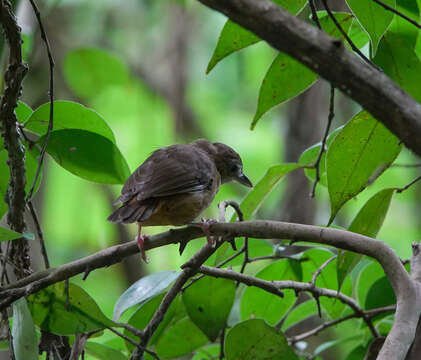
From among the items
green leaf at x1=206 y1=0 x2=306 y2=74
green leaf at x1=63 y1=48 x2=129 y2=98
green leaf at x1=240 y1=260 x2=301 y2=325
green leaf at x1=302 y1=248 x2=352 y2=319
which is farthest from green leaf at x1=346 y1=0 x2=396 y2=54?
green leaf at x1=63 y1=48 x2=129 y2=98

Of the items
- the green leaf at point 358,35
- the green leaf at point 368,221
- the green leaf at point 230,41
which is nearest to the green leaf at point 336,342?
the green leaf at point 368,221

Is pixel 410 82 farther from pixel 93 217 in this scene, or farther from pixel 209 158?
pixel 93 217

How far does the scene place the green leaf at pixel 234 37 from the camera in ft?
6.61

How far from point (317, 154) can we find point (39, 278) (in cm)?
116

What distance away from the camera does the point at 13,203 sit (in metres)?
2.08

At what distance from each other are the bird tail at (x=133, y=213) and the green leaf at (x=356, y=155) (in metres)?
0.86

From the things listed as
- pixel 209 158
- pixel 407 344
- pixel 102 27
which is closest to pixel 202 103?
pixel 102 27

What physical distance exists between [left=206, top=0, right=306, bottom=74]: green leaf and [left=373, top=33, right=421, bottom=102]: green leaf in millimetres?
322

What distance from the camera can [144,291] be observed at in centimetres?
221

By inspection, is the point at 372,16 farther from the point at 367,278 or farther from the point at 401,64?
the point at 367,278

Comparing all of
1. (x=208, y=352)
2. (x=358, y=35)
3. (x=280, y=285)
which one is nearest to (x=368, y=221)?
(x=280, y=285)

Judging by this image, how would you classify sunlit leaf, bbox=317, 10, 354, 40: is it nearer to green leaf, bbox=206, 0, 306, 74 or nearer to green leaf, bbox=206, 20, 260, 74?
green leaf, bbox=206, 0, 306, 74

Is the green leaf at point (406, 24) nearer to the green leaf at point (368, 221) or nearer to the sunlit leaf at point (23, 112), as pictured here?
the green leaf at point (368, 221)

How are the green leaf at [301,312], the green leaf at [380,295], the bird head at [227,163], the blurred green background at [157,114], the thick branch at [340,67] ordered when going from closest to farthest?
the thick branch at [340,67], the green leaf at [380,295], the green leaf at [301,312], the bird head at [227,163], the blurred green background at [157,114]
